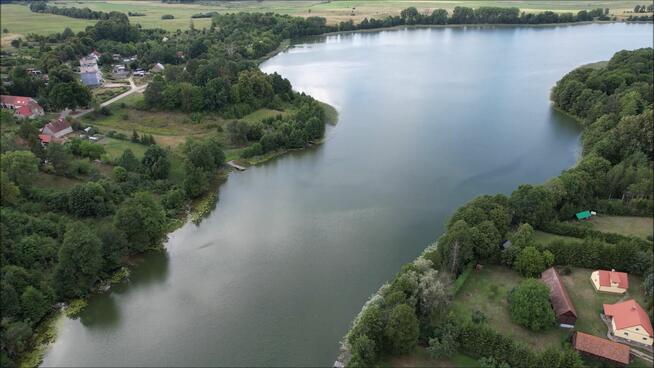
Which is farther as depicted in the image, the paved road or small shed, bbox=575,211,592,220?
the paved road

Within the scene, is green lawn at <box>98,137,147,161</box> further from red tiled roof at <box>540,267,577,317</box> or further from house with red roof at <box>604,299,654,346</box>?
house with red roof at <box>604,299,654,346</box>

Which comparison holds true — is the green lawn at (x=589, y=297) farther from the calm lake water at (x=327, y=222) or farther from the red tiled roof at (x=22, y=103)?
the red tiled roof at (x=22, y=103)

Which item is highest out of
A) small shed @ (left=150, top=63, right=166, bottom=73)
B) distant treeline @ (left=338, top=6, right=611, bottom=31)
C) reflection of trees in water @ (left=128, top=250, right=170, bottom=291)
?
distant treeline @ (left=338, top=6, right=611, bottom=31)

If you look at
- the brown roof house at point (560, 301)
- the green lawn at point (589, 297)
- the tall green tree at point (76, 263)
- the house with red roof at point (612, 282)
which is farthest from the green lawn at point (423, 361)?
the tall green tree at point (76, 263)

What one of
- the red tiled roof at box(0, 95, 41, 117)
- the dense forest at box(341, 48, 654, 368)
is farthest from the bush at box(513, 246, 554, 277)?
the red tiled roof at box(0, 95, 41, 117)

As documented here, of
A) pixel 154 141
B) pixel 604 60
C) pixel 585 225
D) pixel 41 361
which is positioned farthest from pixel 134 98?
pixel 604 60

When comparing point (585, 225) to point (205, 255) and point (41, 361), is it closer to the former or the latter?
point (205, 255)

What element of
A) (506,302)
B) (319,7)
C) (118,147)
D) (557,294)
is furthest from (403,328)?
(319,7)
